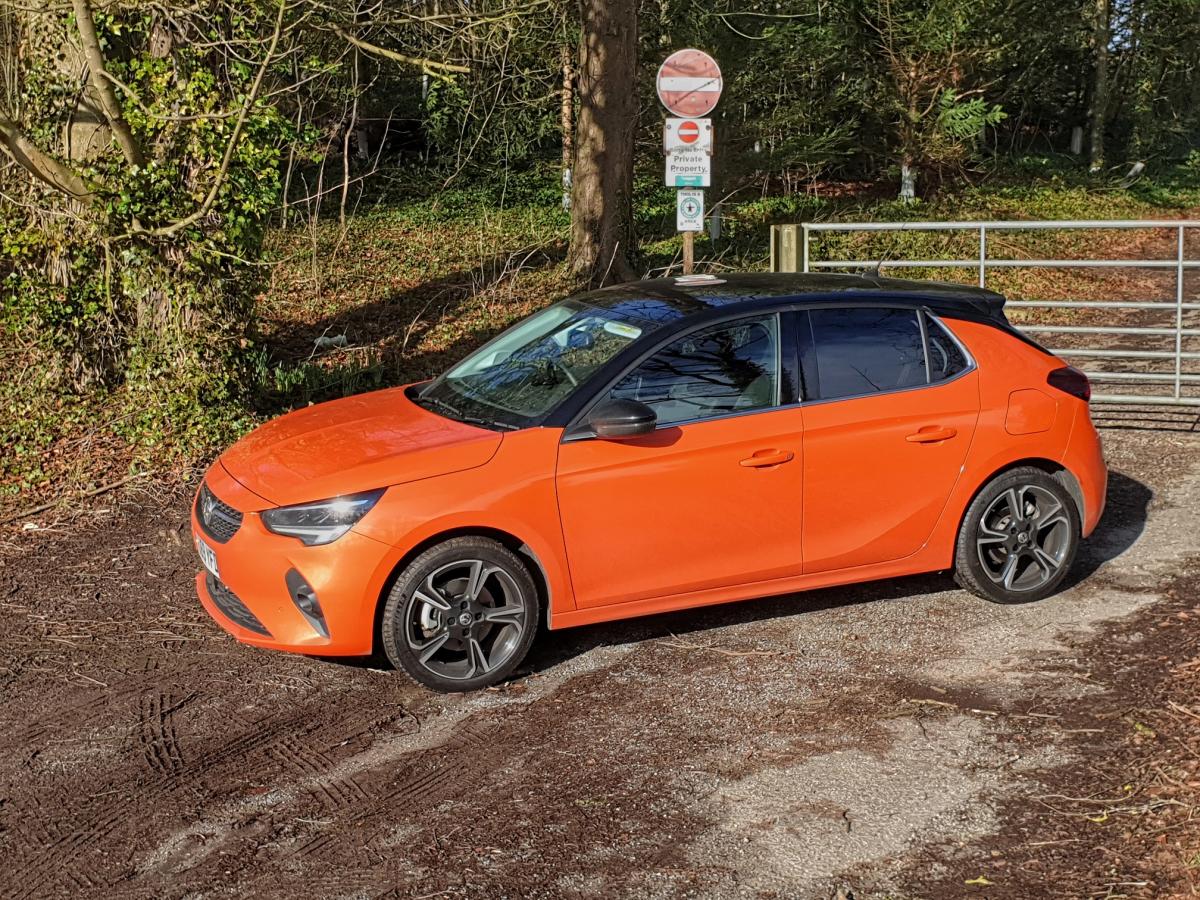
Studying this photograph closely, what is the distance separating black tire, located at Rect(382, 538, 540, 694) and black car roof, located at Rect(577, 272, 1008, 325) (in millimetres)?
1532

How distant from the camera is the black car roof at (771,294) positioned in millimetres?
6504

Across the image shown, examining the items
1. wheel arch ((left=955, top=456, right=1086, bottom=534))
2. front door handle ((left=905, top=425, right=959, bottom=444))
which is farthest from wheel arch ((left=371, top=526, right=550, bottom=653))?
wheel arch ((left=955, top=456, right=1086, bottom=534))

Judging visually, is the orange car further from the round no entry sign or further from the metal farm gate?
the round no entry sign

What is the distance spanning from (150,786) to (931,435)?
157 inches

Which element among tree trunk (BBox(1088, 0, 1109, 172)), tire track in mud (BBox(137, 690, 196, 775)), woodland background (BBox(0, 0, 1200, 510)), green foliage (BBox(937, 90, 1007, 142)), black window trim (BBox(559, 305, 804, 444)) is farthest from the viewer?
tree trunk (BBox(1088, 0, 1109, 172))

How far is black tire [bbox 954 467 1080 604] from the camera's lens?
22.1 feet

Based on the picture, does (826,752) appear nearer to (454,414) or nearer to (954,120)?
(454,414)

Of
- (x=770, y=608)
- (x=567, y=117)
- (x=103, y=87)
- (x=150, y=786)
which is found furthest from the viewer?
(x=567, y=117)

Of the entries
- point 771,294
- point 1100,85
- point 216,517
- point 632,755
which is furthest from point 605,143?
point 1100,85

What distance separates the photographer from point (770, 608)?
22.8 feet

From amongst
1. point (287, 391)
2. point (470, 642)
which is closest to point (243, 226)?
point (287, 391)

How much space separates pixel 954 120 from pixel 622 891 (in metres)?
23.7

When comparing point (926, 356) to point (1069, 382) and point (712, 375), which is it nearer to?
point (1069, 382)

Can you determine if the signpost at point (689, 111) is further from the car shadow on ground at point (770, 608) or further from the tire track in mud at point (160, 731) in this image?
the tire track in mud at point (160, 731)
